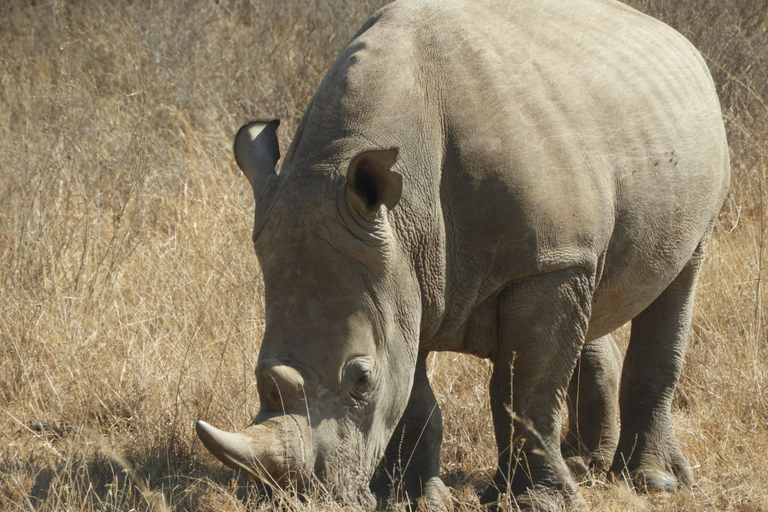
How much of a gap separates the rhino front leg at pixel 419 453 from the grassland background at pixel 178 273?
0.64 feet

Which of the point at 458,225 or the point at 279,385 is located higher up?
the point at 458,225

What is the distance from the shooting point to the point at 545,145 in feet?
11.9

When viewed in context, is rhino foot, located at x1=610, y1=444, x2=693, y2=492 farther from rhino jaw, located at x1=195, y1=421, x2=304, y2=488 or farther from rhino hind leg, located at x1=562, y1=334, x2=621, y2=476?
rhino jaw, located at x1=195, y1=421, x2=304, y2=488

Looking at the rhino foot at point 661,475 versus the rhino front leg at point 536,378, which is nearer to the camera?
the rhino front leg at point 536,378

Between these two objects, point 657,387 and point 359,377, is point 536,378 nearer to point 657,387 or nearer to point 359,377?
point 359,377

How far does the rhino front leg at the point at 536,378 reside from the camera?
12.1ft

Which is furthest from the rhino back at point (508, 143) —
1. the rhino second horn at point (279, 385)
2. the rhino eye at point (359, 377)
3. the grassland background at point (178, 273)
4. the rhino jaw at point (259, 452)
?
the grassland background at point (178, 273)

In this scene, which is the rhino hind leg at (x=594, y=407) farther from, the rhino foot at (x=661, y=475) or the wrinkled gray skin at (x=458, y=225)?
the wrinkled gray skin at (x=458, y=225)

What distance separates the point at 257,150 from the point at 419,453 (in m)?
1.36

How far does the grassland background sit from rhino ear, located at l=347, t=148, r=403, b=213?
954 millimetres

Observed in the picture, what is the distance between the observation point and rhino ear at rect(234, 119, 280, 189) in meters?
3.71

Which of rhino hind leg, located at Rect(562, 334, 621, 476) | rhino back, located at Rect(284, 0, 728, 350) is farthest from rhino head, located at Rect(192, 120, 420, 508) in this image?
rhino hind leg, located at Rect(562, 334, 621, 476)

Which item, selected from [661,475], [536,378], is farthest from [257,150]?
[661,475]

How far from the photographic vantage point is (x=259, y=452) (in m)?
3.12
